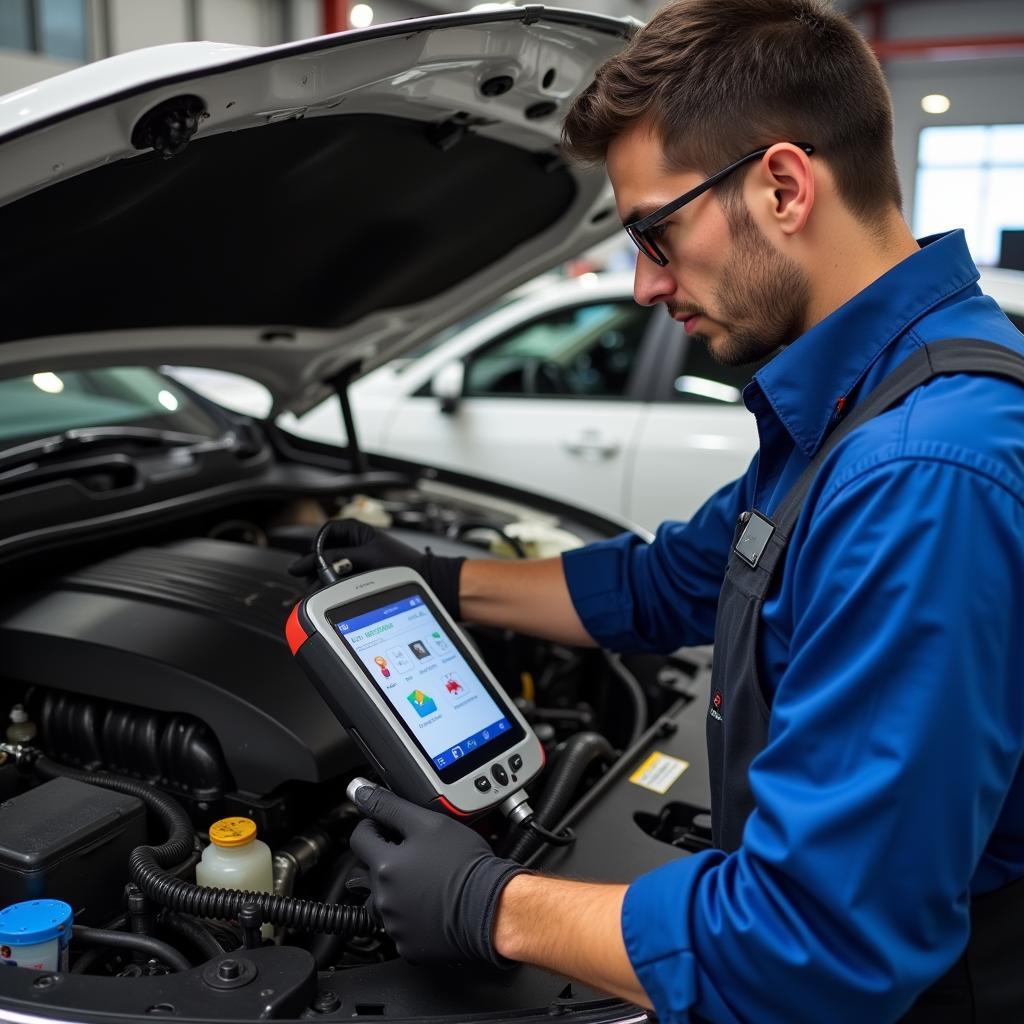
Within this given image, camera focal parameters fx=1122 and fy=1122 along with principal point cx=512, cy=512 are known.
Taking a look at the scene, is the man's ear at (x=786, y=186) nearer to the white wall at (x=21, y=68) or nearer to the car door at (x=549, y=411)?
the car door at (x=549, y=411)

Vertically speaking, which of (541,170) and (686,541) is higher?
(541,170)

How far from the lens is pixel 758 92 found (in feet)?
3.91

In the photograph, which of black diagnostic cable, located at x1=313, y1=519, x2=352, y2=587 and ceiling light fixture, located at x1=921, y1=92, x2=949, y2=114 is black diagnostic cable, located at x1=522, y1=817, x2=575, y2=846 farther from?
ceiling light fixture, located at x1=921, y1=92, x2=949, y2=114

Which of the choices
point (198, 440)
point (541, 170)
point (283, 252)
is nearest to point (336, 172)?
point (283, 252)

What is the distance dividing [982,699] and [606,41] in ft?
3.84

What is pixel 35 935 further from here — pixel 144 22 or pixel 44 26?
pixel 144 22

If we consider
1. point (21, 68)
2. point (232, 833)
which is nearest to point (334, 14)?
Answer: point (21, 68)

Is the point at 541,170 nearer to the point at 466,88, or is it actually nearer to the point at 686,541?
the point at 466,88

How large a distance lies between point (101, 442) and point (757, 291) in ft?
5.31

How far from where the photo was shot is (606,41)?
1685 millimetres

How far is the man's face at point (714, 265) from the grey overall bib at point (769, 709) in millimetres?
161

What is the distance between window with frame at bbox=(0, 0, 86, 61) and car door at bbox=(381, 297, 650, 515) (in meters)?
5.77

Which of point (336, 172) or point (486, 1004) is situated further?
point (336, 172)

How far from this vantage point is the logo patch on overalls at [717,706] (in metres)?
1.27
